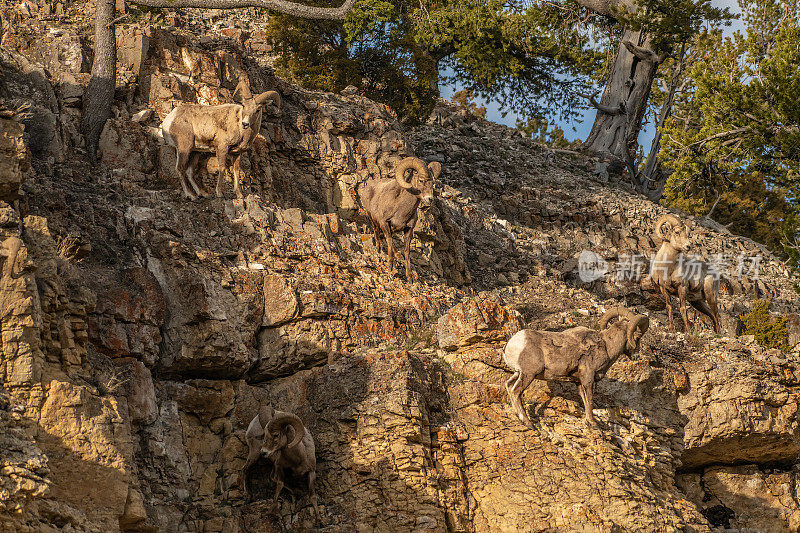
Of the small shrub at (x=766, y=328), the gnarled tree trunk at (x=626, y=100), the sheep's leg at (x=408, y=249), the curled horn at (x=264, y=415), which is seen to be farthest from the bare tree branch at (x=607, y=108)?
the curled horn at (x=264, y=415)

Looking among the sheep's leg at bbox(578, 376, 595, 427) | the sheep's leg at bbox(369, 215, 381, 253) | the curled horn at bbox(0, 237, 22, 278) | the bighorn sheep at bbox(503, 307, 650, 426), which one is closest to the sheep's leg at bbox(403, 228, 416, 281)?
the sheep's leg at bbox(369, 215, 381, 253)

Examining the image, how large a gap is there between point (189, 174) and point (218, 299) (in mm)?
3450

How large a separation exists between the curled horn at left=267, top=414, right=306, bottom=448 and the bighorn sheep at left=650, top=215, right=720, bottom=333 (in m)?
8.56

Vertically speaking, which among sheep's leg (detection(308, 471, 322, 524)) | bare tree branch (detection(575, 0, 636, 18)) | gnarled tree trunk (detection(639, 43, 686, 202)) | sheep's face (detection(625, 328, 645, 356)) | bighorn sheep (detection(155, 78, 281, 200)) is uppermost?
bare tree branch (detection(575, 0, 636, 18))

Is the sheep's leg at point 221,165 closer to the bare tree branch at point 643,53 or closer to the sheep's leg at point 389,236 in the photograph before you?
the sheep's leg at point 389,236

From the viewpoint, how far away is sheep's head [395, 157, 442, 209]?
57.3 ft

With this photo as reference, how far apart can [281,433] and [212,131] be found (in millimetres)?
6719

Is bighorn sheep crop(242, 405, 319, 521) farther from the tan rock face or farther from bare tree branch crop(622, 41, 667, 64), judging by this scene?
bare tree branch crop(622, 41, 667, 64)

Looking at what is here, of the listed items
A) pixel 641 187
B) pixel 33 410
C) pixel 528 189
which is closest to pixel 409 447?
pixel 33 410

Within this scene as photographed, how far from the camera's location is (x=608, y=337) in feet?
45.8

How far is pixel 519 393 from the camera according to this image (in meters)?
13.1

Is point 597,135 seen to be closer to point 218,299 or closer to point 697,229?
point 697,229

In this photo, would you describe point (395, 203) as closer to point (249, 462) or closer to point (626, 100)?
point (249, 462)

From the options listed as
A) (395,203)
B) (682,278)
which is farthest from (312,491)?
(682,278)
